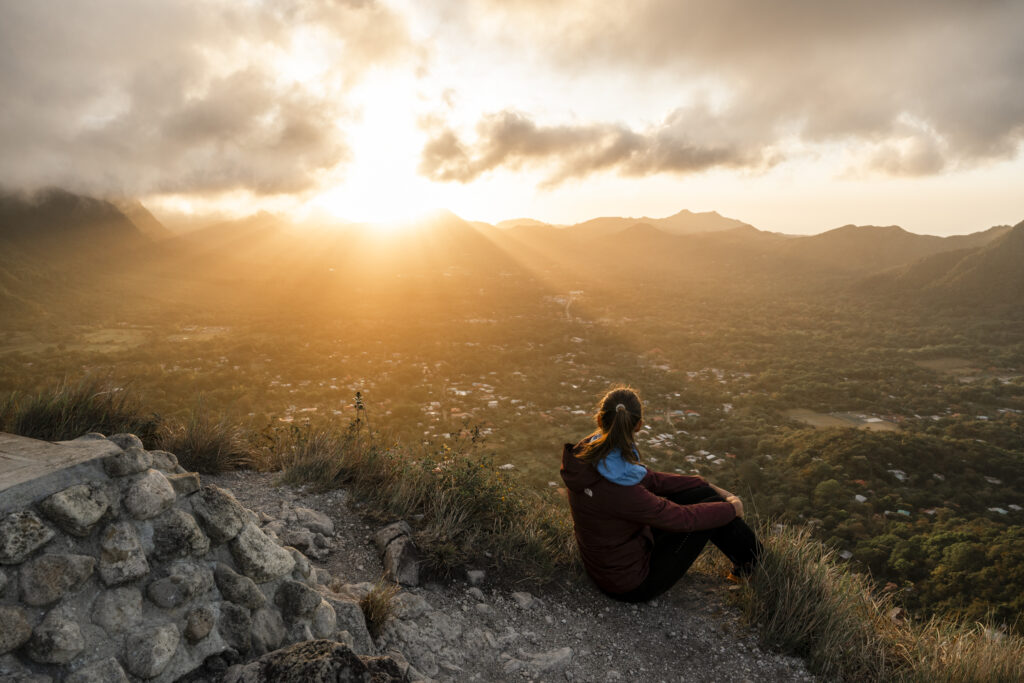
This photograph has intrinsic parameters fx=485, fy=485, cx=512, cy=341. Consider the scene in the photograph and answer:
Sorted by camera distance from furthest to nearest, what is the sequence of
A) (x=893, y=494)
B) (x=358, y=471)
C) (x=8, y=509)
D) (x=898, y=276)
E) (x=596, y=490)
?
(x=898, y=276), (x=893, y=494), (x=358, y=471), (x=596, y=490), (x=8, y=509)

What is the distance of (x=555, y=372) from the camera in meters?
16.2

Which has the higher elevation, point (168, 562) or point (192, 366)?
point (168, 562)

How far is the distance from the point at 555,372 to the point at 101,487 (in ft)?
47.3

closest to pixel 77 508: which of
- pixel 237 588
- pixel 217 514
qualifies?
pixel 217 514

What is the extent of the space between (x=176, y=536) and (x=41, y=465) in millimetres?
→ 650

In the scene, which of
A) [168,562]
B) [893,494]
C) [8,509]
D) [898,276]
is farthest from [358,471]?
[898,276]

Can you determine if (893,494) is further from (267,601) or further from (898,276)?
(898,276)

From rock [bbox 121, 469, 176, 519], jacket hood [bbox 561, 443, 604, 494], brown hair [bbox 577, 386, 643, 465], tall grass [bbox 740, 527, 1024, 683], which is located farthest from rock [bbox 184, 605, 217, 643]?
tall grass [bbox 740, 527, 1024, 683]

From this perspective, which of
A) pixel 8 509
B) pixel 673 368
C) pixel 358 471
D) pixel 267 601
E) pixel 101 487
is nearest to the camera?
pixel 8 509

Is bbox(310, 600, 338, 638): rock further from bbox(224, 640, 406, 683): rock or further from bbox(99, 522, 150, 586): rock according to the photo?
bbox(99, 522, 150, 586): rock

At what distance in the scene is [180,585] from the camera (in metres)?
2.18

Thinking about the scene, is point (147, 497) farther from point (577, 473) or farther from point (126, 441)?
point (577, 473)

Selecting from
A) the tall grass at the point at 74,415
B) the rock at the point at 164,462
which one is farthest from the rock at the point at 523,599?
the tall grass at the point at 74,415

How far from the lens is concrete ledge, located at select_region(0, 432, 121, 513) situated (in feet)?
6.41
